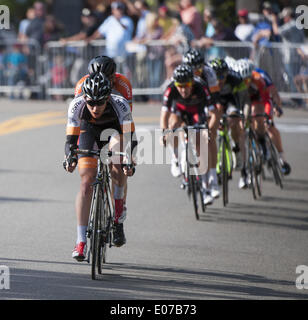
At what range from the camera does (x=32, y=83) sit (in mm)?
21203

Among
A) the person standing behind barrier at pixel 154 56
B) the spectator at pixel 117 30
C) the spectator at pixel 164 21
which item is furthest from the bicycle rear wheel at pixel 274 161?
the spectator at pixel 164 21

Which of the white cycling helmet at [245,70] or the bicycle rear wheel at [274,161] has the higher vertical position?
the white cycling helmet at [245,70]

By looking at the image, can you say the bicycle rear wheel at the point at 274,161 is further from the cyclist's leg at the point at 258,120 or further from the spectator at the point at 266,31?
the spectator at the point at 266,31

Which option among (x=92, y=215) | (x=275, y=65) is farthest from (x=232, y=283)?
(x=275, y=65)

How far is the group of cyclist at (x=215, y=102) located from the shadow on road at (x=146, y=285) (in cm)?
289

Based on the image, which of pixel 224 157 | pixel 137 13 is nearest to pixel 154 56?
pixel 137 13

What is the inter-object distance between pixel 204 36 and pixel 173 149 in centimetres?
863

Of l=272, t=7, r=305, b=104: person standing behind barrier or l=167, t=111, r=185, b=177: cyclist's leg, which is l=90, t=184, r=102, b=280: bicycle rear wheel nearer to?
l=167, t=111, r=185, b=177: cyclist's leg

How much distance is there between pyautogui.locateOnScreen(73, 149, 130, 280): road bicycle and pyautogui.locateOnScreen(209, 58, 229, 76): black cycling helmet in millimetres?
3808

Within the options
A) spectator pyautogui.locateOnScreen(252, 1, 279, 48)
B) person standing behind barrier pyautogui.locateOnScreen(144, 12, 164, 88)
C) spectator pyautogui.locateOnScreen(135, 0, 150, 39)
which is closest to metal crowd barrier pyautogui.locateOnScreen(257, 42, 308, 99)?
spectator pyautogui.locateOnScreen(252, 1, 279, 48)

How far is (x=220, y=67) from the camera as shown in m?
11.3

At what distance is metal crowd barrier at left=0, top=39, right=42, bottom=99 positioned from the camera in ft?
68.7

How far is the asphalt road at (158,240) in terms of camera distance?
7383 mm

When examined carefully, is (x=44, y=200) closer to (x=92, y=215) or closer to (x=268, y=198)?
(x=268, y=198)
